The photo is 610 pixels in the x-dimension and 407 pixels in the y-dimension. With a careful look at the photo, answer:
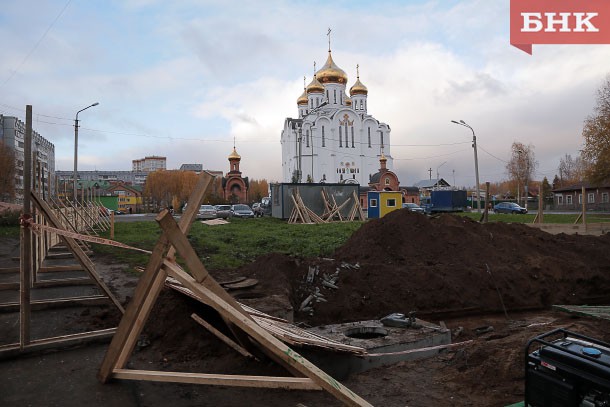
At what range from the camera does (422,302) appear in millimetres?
9312

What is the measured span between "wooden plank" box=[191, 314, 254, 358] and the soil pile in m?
2.88

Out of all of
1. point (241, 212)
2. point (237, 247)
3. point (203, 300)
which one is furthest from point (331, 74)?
point (203, 300)

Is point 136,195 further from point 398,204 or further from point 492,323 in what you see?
point 492,323

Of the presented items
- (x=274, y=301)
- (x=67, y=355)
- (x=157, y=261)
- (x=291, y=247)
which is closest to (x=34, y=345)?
(x=67, y=355)

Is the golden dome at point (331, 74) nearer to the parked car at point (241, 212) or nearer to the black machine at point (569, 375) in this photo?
the parked car at point (241, 212)

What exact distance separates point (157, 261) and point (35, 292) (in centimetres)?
525

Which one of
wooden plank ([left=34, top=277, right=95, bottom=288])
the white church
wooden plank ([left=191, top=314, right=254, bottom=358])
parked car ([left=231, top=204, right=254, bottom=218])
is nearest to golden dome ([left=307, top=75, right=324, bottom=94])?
the white church

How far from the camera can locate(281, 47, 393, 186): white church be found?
6128cm

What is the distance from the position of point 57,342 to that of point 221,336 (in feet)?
6.08

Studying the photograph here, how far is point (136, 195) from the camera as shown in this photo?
95.1 meters

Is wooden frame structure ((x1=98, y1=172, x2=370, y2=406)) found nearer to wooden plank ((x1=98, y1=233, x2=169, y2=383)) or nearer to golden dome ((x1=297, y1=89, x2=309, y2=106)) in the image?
wooden plank ((x1=98, y1=233, x2=169, y2=383))

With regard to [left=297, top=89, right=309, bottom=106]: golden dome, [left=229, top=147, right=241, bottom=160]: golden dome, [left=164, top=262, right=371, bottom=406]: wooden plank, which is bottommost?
[left=164, top=262, right=371, bottom=406]: wooden plank

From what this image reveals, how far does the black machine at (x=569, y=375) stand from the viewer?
279 cm

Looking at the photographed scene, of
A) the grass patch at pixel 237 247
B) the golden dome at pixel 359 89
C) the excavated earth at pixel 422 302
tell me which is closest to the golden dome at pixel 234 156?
the golden dome at pixel 359 89
